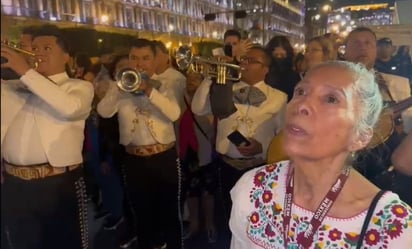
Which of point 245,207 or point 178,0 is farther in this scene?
point 178,0

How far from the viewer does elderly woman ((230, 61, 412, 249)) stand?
3.07 feet

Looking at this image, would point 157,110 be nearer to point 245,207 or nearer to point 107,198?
point 107,198

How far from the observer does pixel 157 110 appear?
86.4 inches

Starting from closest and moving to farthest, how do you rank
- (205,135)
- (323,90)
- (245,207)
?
(323,90) < (245,207) < (205,135)

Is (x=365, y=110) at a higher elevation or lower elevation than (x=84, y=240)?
higher

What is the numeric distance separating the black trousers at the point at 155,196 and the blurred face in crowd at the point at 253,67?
1.79 ft

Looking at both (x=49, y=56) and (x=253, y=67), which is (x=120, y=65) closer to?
(x=49, y=56)

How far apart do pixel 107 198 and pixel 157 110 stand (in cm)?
73

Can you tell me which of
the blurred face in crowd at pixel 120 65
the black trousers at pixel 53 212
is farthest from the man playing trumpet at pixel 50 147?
the blurred face in crowd at pixel 120 65

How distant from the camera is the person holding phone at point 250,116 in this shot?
207cm

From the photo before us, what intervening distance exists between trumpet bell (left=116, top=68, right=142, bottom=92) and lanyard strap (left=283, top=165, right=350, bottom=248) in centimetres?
114

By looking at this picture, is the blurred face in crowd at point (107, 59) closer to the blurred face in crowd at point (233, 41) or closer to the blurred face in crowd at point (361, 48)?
the blurred face in crowd at point (233, 41)

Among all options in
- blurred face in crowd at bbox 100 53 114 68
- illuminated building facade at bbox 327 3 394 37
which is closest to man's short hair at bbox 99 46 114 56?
blurred face in crowd at bbox 100 53 114 68

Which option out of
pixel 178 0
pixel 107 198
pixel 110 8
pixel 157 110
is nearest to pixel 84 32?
pixel 110 8
